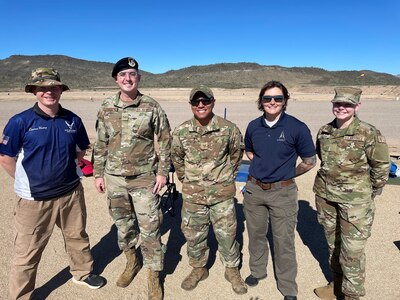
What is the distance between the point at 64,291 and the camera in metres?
3.53

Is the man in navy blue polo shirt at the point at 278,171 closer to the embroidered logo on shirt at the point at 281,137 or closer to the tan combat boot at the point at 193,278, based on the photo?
the embroidered logo on shirt at the point at 281,137

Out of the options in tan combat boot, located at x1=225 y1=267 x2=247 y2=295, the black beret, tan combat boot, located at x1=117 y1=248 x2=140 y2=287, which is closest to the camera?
the black beret

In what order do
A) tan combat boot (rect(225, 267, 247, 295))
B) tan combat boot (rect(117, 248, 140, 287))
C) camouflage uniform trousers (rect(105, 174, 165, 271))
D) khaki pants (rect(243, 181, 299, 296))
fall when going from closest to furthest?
khaki pants (rect(243, 181, 299, 296)) → camouflage uniform trousers (rect(105, 174, 165, 271)) → tan combat boot (rect(225, 267, 247, 295)) → tan combat boot (rect(117, 248, 140, 287))

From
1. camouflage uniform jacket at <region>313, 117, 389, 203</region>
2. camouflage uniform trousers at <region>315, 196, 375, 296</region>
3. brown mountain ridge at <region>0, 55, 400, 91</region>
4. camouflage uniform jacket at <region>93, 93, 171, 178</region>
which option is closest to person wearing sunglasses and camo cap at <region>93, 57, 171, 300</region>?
camouflage uniform jacket at <region>93, 93, 171, 178</region>

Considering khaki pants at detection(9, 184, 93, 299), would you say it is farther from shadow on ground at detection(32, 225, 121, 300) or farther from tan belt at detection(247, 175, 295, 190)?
tan belt at detection(247, 175, 295, 190)

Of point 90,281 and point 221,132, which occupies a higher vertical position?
point 221,132

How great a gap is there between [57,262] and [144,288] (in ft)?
4.47

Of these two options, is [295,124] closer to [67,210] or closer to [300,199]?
[67,210]

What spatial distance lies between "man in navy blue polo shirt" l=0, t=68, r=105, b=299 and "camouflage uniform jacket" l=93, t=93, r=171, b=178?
0.34m

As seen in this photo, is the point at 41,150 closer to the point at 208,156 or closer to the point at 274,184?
the point at 208,156

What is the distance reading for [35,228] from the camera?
3084mm

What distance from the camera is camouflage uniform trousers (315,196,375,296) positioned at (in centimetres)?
291

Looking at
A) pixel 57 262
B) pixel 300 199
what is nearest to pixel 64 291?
pixel 57 262

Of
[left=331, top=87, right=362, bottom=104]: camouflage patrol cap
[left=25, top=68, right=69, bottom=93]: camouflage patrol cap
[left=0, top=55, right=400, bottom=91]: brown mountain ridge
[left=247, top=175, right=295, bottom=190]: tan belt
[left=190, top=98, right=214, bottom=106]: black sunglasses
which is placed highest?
[left=0, top=55, right=400, bottom=91]: brown mountain ridge
